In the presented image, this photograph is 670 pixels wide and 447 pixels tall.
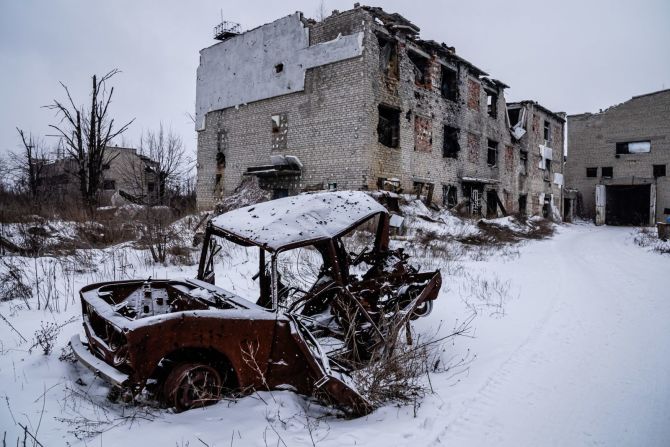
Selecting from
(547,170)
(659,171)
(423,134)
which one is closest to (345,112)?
(423,134)

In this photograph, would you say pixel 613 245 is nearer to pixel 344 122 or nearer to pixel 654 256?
pixel 654 256

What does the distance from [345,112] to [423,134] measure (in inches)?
173

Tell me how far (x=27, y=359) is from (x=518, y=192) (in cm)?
2825

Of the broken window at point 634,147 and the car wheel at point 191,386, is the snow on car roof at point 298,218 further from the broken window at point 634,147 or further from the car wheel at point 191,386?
the broken window at point 634,147

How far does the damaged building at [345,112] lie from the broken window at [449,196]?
0.26ft

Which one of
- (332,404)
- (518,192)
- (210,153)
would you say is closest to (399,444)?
(332,404)

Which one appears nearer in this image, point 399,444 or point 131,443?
point 131,443

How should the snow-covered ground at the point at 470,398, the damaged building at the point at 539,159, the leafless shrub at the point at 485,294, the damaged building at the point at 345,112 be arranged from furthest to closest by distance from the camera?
1. the damaged building at the point at 539,159
2. the damaged building at the point at 345,112
3. the leafless shrub at the point at 485,294
4. the snow-covered ground at the point at 470,398

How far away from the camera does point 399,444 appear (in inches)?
111

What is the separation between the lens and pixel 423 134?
1850cm

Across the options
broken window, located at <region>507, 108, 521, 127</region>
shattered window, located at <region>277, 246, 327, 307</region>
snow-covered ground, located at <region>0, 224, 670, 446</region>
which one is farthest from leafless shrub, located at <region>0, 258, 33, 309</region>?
broken window, located at <region>507, 108, 521, 127</region>

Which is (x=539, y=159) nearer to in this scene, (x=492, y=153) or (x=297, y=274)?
(x=492, y=153)

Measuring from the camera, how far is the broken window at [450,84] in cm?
2073

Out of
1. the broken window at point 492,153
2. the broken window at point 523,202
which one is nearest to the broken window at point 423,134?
the broken window at point 492,153
